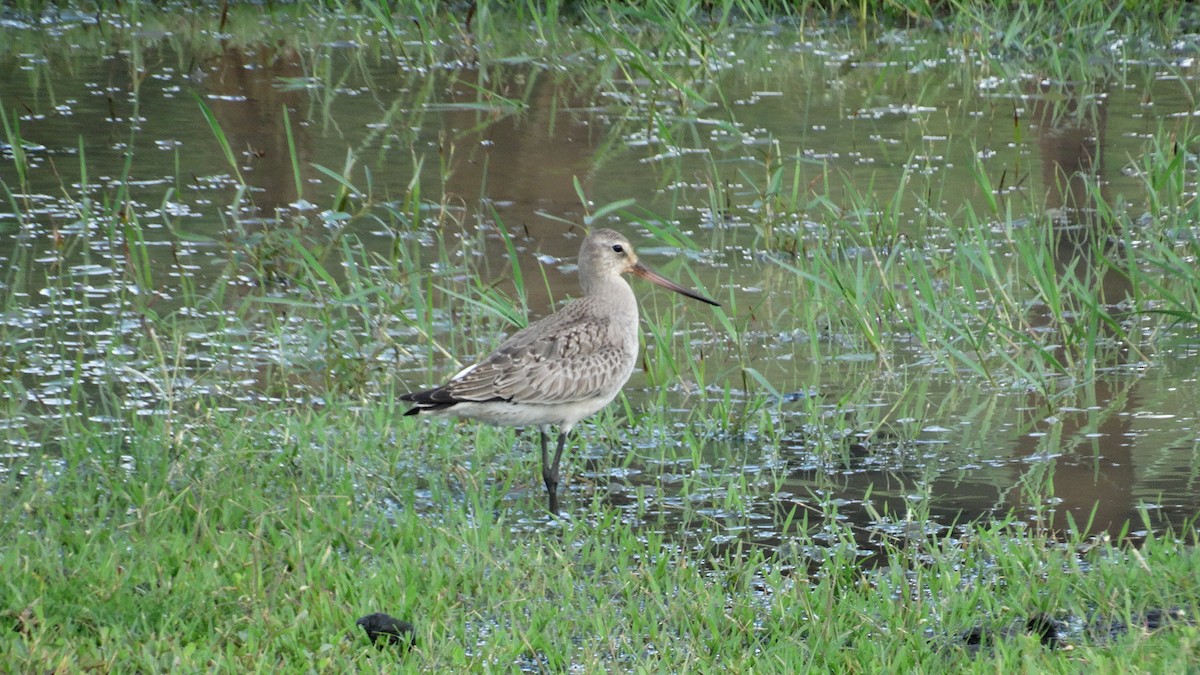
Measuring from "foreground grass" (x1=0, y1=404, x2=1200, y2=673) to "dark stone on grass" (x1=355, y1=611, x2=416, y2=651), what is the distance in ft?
0.16

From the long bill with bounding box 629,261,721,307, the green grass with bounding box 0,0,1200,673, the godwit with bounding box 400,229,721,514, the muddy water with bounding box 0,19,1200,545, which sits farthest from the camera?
the long bill with bounding box 629,261,721,307

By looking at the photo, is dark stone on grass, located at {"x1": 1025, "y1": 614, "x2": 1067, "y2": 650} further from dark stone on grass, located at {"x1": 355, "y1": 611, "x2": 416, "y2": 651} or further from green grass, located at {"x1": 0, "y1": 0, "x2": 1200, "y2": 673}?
dark stone on grass, located at {"x1": 355, "y1": 611, "x2": 416, "y2": 651}

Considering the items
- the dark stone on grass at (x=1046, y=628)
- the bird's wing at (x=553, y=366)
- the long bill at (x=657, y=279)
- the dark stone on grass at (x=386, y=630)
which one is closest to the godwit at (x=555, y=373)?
the bird's wing at (x=553, y=366)

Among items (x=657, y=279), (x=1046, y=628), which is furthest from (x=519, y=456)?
(x=1046, y=628)

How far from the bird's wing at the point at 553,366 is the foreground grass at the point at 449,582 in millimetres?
368

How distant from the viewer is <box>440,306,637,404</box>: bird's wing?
19.9ft

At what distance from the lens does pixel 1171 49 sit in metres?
14.3

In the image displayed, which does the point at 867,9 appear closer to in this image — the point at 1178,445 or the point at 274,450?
the point at 1178,445

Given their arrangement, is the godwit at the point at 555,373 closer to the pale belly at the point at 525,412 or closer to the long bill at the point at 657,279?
the pale belly at the point at 525,412

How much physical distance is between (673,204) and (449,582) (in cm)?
409

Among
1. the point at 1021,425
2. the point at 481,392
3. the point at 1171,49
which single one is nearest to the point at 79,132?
the point at 481,392

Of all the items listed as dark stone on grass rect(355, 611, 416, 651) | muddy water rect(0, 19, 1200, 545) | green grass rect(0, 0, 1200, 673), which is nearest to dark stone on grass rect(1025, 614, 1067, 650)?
green grass rect(0, 0, 1200, 673)

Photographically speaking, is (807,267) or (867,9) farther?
(867,9)

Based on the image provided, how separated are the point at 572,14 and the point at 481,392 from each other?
10025 millimetres
